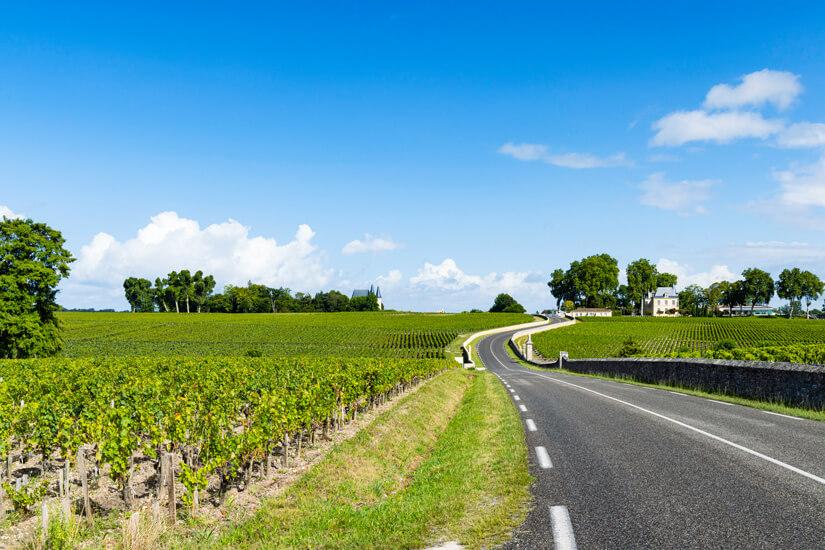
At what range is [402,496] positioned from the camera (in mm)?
6984

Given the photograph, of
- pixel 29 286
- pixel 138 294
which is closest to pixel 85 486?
pixel 29 286

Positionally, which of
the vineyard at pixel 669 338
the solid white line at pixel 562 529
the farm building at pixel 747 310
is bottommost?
the vineyard at pixel 669 338

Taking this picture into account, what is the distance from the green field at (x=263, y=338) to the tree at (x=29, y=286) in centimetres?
2058

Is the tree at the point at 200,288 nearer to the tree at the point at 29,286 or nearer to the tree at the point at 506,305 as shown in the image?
the tree at the point at 506,305

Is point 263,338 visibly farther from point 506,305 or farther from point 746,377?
point 506,305

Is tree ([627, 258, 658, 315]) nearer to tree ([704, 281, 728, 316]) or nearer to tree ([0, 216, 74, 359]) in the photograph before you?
tree ([704, 281, 728, 316])

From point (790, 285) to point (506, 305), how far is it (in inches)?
3510

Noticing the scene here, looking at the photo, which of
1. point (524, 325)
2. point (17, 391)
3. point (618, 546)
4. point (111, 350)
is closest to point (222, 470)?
point (618, 546)

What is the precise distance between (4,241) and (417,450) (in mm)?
44078

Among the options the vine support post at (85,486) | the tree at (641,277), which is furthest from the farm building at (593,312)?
the vine support post at (85,486)

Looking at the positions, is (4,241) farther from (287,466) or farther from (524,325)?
(524,325)

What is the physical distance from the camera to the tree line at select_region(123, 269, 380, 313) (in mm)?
161250

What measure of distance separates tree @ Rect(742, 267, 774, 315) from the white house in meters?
23.6

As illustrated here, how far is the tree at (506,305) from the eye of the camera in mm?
173625
